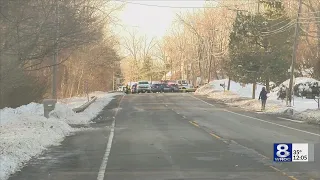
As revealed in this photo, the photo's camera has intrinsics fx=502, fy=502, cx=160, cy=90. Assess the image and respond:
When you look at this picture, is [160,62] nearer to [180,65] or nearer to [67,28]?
[180,65]

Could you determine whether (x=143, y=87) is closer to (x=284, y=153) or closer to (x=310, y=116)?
(x=310, y=116)

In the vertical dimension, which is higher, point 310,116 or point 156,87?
point 156,87

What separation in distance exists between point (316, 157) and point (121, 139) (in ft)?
23.5

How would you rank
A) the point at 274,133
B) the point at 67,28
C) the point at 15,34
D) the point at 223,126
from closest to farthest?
the point at 15,34 < the point at 67,28 < the point at 274,133 < the point at 223,126

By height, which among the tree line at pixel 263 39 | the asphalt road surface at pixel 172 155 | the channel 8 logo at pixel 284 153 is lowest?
the asphalt road surface at pixel 172 155

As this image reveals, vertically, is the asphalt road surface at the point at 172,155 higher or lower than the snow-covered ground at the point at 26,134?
lower

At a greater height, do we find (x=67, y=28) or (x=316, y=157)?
(x=67, y=28)

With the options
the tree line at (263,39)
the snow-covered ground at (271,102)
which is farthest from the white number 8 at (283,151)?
the tree line at (263,39)

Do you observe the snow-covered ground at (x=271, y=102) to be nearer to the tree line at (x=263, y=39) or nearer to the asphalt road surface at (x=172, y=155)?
the tree line at (x=263, y=39)

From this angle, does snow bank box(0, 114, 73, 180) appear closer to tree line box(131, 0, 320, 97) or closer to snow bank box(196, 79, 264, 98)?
tree line box(131, 0, 320, 97)

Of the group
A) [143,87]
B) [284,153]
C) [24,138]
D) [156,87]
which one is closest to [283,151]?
[284,153]

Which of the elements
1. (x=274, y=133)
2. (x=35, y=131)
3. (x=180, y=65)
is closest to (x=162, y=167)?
(x=35, y=131)

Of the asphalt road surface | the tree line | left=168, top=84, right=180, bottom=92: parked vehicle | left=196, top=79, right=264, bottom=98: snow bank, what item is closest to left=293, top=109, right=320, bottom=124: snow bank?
the asphalt road surface

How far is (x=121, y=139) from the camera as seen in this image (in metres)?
17.8
